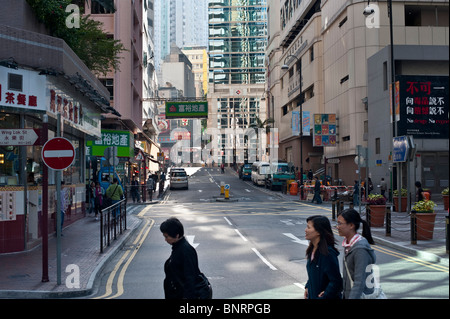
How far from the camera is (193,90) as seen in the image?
18762 centimetres

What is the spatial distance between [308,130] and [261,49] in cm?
8772

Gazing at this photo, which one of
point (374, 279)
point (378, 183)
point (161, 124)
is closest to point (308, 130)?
point (378, 183)

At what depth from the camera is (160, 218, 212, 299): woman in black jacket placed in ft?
15.8

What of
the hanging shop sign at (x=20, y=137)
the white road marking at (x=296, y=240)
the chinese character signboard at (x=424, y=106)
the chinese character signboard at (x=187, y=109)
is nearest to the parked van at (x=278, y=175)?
the chinese character signboard at (x=187, y=109)

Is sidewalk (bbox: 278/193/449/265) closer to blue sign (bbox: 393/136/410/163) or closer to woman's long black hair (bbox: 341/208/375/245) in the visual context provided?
blue sign (bbox: 393/136/410/163)

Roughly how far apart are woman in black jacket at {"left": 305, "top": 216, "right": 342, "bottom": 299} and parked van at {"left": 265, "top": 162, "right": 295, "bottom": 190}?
3909cm

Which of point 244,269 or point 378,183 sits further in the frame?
point 378,183

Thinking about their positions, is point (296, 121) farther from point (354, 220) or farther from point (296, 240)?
point (354, 220)

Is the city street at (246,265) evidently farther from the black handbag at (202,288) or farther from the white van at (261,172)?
the white van at (261,172)

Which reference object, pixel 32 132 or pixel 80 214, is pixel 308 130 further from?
pixel 32 132

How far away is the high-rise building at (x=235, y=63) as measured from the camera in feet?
436

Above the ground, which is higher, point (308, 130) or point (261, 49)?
point (261, 49)

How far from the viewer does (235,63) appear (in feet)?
446
